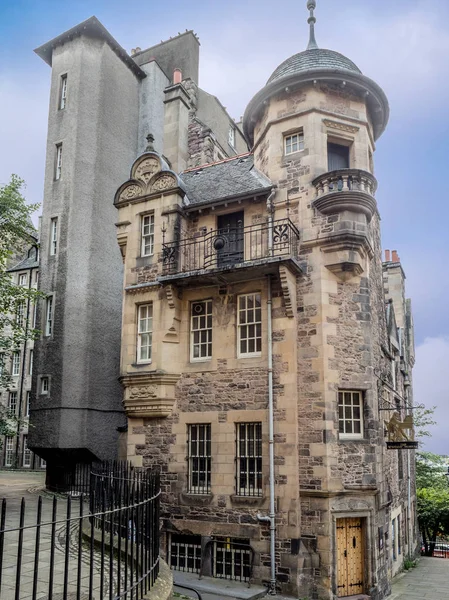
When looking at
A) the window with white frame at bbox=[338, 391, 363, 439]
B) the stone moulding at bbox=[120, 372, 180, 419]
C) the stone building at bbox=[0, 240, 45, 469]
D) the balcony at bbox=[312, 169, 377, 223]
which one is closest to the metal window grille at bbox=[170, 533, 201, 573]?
the stone moulding at bbox=[120, 372, 180, 419]

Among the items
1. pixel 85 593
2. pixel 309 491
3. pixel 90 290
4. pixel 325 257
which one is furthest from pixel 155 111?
pixel 85 593

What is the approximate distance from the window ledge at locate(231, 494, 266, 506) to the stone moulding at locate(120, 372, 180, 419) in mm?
3293

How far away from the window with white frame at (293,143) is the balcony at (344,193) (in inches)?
61.1

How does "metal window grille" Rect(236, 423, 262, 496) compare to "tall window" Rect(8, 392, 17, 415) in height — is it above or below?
below

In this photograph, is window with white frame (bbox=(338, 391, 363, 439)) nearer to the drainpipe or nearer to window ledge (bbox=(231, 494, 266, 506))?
the drainpipe

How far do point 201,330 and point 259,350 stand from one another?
→ 6.94 ft

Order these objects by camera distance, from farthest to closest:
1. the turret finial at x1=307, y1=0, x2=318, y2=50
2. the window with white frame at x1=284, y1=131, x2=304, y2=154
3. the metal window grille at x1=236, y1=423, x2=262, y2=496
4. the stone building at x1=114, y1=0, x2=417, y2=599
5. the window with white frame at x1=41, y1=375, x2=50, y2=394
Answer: the window with white frame at x1=41, y1=375, x2=50, y2=394
the turret finial at x1=307, y1=0, x2=318, y2=50
the window with white frame at x1=284, y1=131, x2=304, y2=154
the metal window grille at x1=236, y1=423, x2=262, y2=496
the stone building at x1=114, y1=0, x2=417, y2=599

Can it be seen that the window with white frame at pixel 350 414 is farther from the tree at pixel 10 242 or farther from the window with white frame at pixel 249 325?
the tree at pixel 10 242

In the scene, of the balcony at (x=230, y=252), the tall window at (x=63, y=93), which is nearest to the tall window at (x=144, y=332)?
the balcony at (x=230, y=252)

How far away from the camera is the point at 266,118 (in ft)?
58.7

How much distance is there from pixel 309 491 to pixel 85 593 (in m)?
8.42

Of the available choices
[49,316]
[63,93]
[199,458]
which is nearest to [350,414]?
[199,458]

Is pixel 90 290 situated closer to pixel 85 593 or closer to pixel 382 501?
pixel 382 501

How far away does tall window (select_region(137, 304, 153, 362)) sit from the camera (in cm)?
1755
